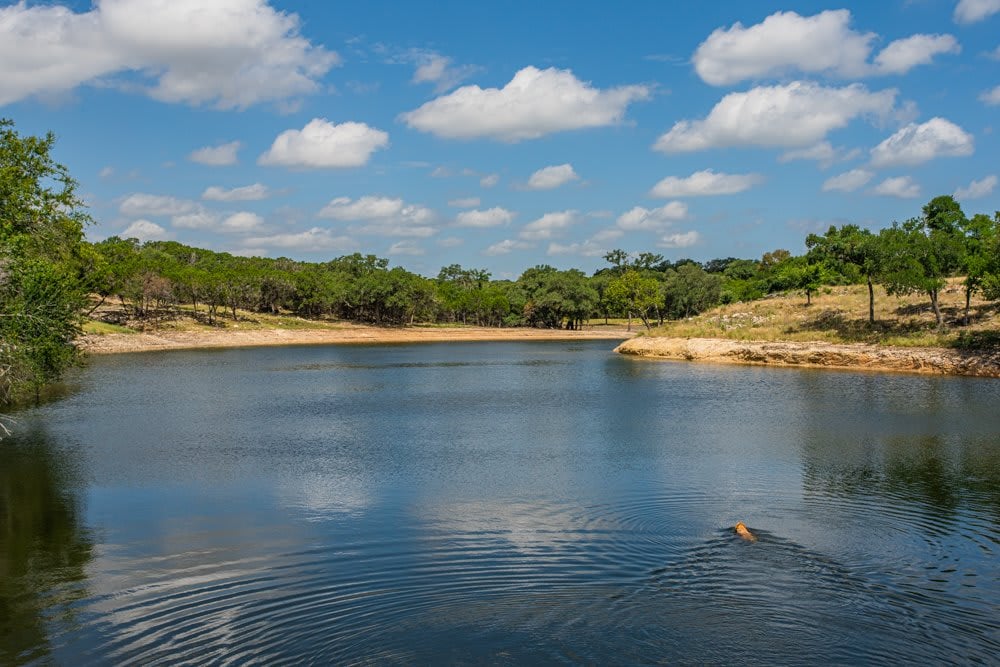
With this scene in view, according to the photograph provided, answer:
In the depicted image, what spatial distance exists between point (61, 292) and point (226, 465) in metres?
16.0

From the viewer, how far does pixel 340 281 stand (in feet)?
447

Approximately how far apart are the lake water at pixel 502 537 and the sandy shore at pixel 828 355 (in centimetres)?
2049

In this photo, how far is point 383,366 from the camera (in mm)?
70938

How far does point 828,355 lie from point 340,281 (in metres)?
93.4

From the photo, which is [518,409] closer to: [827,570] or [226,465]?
[226,465]

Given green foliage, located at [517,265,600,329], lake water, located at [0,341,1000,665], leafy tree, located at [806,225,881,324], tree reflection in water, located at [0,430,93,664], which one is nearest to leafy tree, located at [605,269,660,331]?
green foliage, located at [517,265,600,329]

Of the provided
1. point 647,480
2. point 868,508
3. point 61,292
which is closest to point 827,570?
point 868,508

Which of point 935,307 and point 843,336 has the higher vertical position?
point 935,307

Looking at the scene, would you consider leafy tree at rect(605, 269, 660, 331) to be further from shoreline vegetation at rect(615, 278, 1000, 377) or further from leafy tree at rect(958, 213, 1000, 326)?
leafy tree at rect(958, 213, 1000, 326)

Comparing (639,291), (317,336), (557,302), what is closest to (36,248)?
(317,336)

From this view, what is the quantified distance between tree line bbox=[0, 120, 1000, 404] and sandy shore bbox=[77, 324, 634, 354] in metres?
5.59

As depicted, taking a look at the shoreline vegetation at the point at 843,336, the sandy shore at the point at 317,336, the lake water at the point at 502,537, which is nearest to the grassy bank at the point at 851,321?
the shoreline vegetation at the point at 843,336

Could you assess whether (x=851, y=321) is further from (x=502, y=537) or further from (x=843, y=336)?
(x=502, y=537)

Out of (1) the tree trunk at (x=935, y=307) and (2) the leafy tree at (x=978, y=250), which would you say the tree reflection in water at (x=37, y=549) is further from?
(1) the tree trunk at (x=935, y=307)
